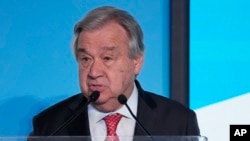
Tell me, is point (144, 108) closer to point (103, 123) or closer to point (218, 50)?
point (103, 123)

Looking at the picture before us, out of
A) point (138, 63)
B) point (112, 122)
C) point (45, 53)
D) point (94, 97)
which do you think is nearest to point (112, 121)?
point (112, 122)

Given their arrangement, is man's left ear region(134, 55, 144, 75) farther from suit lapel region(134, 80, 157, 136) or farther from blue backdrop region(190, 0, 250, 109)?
blue backdrop region(190, 0, 250, 109)

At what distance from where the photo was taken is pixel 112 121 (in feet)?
4.43

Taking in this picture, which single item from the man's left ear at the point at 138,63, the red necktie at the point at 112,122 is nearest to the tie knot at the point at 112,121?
the red necktie at the point at 112,122

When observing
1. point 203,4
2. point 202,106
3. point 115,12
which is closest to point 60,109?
point 115,12

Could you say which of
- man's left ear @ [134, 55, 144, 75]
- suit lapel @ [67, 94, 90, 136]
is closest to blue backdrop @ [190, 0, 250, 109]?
man's left ear @ [134, 55, 144, 75]

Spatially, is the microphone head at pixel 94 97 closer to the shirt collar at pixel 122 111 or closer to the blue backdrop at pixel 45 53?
the shirt collar at pixel 122 111

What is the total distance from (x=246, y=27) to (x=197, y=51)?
0.56 feet

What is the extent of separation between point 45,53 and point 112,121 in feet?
1.63

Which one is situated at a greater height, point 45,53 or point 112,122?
point 45,53

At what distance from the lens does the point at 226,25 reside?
67.8 inches

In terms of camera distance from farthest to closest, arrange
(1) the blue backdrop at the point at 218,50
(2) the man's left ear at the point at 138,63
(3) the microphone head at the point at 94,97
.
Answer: (1) the blue backdrop at the point at 218,50 → (2) the man's left ear at the point at 138,63 → (3) the microphone head at the point at 94,97

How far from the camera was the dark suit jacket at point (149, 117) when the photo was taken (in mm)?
1457

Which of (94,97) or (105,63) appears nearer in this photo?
(94,97)
